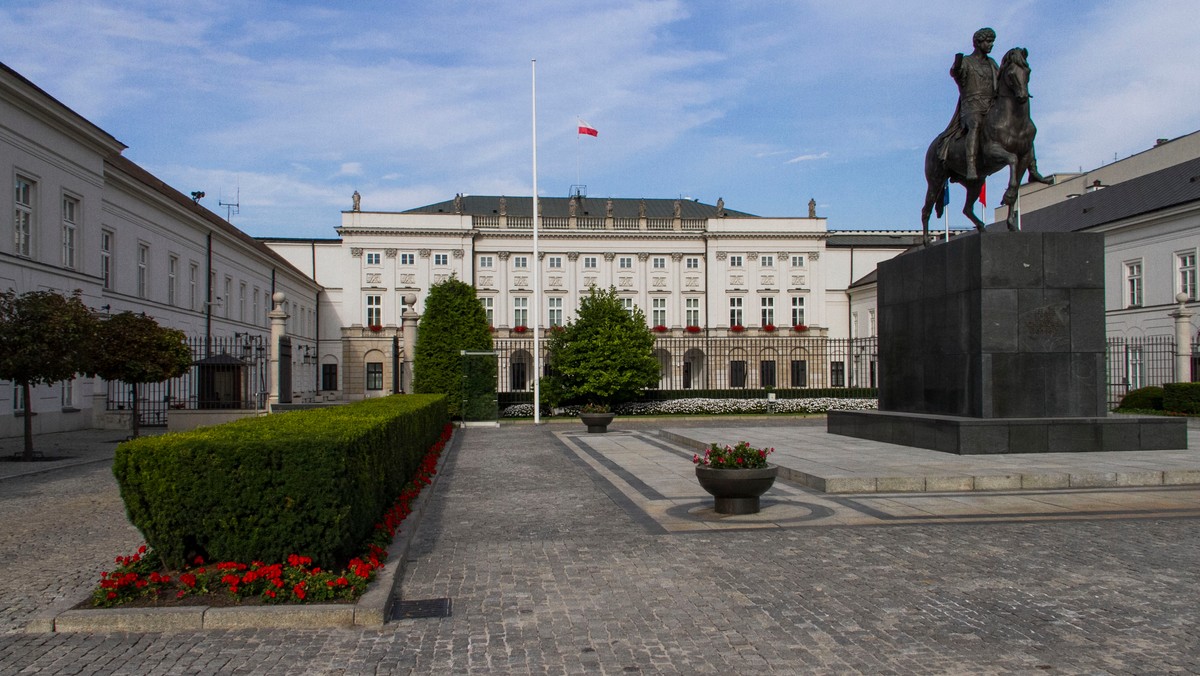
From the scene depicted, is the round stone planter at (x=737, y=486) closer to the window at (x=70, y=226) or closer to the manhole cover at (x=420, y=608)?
the manhole cover at (x=420, y=608)

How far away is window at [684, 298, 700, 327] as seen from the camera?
2756 inches

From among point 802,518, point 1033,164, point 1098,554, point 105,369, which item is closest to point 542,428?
point 105,369

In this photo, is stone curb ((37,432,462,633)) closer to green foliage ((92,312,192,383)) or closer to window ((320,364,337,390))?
green foliage ((92,312,192,383))

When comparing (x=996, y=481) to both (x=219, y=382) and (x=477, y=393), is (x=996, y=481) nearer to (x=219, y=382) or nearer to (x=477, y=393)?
(x=477, y=393)

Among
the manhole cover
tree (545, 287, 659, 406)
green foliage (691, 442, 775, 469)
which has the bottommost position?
the manhole cover

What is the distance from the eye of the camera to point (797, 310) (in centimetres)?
7019

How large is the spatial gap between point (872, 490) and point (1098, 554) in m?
4.11

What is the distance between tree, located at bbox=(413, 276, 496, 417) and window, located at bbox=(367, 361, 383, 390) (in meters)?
31.1

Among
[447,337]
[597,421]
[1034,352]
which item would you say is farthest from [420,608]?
[447,337]

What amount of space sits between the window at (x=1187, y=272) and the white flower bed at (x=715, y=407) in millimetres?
15610

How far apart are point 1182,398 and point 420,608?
1152 inches

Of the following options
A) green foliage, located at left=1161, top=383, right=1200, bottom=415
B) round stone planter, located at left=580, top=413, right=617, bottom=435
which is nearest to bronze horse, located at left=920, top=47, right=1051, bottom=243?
round stone planter, located at left=580, top=413, right=617, bottom=435

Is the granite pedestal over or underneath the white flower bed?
over

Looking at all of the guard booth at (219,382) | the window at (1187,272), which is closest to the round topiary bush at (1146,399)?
the window at (1187,272)
